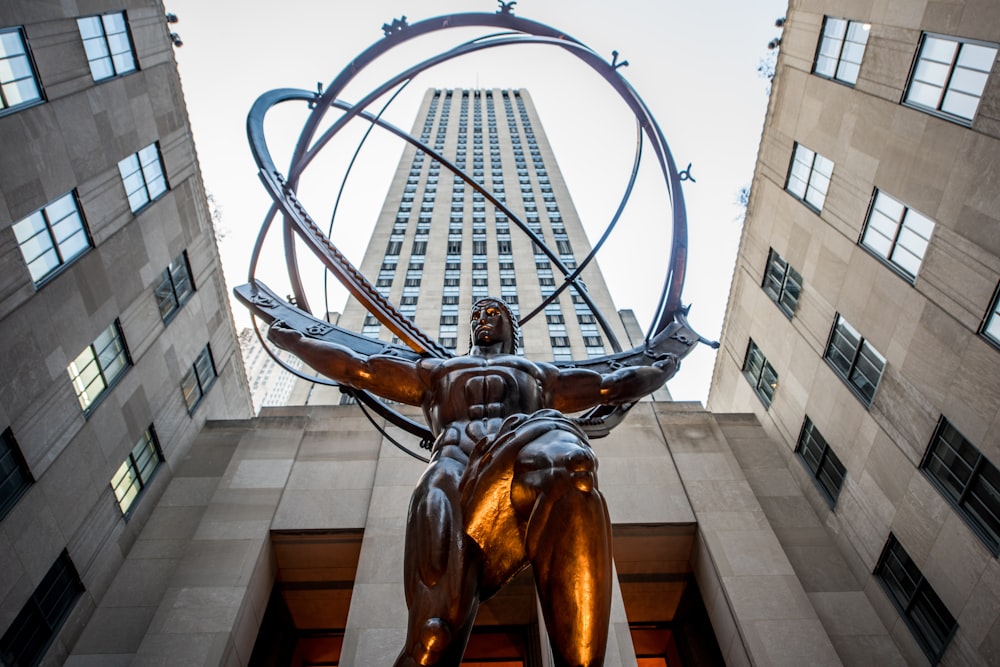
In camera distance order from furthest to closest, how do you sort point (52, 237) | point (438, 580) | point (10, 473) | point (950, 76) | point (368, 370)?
point (52, 237) < point (950, 76) < point (10, 473) < point (368, 370) < point (438, 580)

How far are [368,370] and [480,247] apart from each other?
29.6 metres

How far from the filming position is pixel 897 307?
10648 mm

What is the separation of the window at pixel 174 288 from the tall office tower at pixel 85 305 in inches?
1.8

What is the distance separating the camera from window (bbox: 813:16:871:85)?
12.3m

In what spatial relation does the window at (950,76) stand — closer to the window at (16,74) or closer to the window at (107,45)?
the window at (16,74)

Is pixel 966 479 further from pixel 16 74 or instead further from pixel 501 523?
pixel 16 74

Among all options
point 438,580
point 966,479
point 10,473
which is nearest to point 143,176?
point 10,473

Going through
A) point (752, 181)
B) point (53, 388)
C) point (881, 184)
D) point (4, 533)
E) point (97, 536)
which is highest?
point (881, 184)

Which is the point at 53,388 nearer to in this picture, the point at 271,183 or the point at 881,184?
the point at 271,183

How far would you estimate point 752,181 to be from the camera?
16.6m

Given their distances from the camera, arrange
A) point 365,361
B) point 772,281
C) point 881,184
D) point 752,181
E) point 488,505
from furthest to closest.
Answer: point 752,181
point 772,281
point 881,184
point 365,361
point 488,505

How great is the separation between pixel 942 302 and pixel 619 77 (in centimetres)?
615

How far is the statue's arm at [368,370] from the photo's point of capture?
22.0 feet

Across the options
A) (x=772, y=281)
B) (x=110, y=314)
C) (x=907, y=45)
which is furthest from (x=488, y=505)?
(x=772, y=281)
